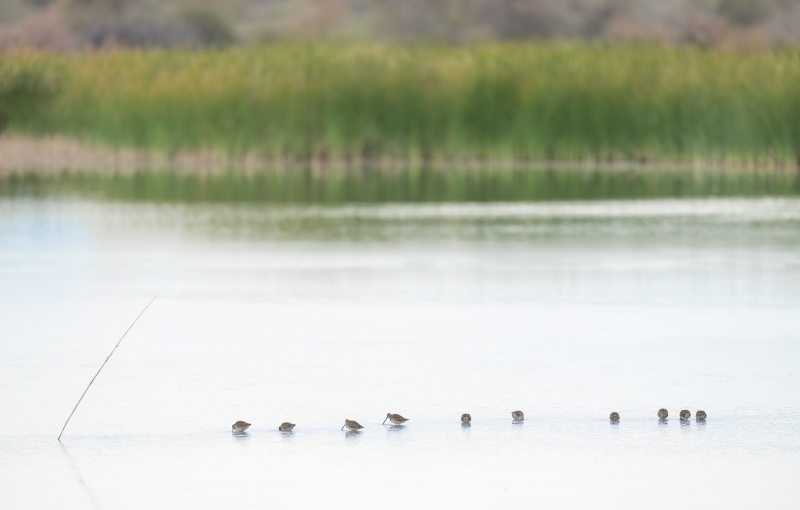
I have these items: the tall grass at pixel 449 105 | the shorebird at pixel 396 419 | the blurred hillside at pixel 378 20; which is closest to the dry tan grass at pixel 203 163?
the tall grass at pixel 449 105

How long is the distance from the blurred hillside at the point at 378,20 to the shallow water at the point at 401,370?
174 ft

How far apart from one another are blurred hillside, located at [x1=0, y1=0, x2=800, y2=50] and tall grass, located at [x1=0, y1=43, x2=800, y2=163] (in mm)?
34593

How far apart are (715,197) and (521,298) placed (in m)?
9.90

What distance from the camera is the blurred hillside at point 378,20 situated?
6731 centimetres

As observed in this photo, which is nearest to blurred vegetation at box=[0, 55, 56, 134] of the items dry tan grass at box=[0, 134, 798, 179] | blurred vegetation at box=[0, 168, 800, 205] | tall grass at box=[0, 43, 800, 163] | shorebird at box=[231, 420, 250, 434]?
tall grass at box=[0, 43, 800, 163]

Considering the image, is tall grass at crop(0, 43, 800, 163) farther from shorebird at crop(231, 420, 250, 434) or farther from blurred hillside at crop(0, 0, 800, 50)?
blurred hillside at crop(0, 0, 800, 50)

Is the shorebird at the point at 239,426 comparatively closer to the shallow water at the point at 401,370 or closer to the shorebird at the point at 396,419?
the shallow water at the point at 401,370

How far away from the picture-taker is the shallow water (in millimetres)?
5855

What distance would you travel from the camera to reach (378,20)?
239 ft

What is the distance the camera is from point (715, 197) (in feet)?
65.9

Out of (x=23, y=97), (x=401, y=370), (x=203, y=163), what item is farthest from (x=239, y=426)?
(x=23, y=97)

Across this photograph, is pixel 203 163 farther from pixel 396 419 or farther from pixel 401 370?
pixel 396 419

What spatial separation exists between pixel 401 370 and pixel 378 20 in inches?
2592

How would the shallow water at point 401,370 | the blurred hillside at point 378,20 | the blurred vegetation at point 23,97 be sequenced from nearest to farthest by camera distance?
1. the shallow water at point 401,370
2. the blurred vegetation at point 23,97
3. the blurred hillside at point 378,20
